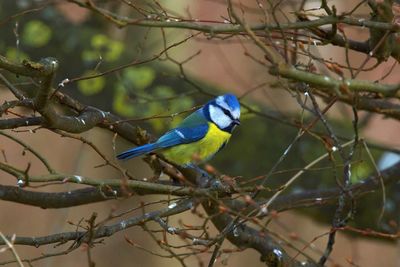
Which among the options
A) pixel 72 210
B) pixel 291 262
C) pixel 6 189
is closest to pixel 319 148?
pixel 291 262

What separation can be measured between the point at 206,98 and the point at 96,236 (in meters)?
2.71

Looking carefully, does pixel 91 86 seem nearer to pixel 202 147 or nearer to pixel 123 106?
pixel 123 106

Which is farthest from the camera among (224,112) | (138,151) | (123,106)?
(123,106)

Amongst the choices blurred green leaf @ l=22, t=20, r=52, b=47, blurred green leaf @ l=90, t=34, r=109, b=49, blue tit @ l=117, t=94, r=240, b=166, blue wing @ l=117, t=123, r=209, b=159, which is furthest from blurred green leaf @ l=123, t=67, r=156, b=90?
blue wing @ l=117, t=123, r=209, b=159

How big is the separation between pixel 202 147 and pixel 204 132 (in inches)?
2.9

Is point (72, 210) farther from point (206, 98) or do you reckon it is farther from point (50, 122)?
point (50, 122)

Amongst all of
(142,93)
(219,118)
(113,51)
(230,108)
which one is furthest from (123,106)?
(230,108)

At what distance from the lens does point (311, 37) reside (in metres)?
3.15

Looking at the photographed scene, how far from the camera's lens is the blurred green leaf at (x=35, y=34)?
561cm

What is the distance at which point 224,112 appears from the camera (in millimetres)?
4059

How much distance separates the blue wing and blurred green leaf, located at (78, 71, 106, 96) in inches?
60.6

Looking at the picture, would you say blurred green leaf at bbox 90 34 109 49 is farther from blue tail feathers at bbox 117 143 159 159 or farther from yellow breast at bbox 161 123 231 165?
blue tail feathers at bbox 117 143 159 159

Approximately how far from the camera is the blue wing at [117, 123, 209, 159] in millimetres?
3578

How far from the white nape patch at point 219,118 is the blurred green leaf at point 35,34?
1.91 m
